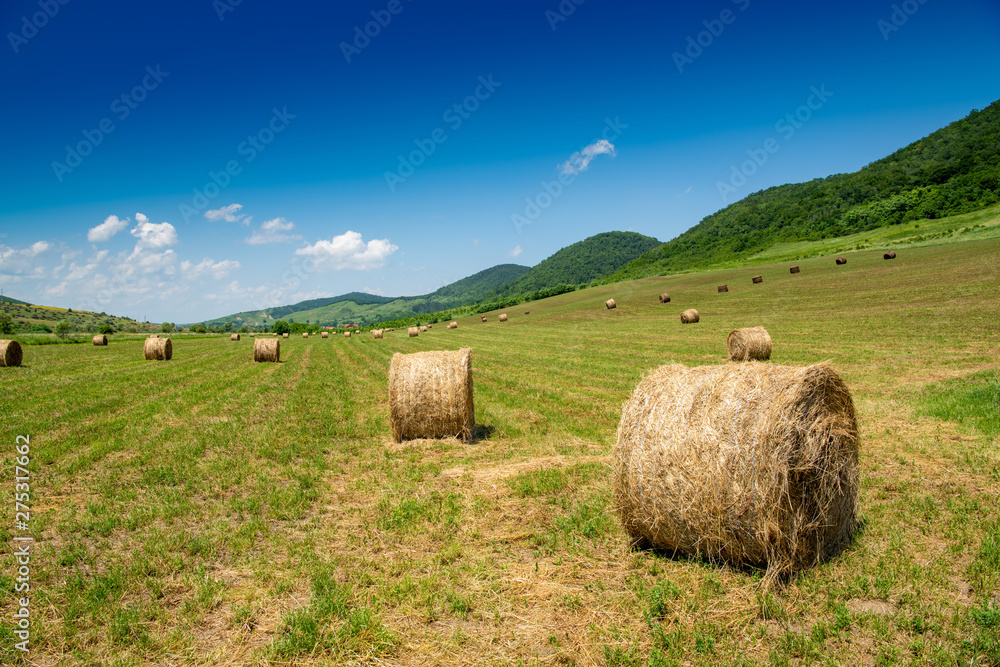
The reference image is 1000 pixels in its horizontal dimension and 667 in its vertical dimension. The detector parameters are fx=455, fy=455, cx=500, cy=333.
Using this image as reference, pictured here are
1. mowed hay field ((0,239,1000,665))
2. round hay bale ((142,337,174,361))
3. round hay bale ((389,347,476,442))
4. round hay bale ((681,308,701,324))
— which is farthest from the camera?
round hay bale ((681,308,701,324))

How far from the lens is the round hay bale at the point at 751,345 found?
61.8 ft

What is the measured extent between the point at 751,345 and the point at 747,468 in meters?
16.1

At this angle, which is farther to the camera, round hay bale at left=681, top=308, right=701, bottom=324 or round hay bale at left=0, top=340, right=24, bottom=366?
Result: round hay bale at left=681, top=308, right=701, bottom=324

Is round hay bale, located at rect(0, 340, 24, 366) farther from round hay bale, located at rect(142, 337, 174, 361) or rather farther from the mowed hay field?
the mowed hay field

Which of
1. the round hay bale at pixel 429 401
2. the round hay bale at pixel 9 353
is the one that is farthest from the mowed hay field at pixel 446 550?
the round hay bale at pixel 9 353

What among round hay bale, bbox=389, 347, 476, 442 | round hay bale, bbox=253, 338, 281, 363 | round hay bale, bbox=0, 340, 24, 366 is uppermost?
round hay bale, bbox=0, 340, 24, 366

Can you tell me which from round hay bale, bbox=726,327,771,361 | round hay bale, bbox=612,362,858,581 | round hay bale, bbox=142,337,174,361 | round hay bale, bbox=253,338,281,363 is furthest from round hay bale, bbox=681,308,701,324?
round hay bale, bbox=142,337,174,361

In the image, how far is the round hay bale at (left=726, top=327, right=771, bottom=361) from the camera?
18.8 m

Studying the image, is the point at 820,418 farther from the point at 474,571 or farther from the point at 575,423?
the point at 575,423

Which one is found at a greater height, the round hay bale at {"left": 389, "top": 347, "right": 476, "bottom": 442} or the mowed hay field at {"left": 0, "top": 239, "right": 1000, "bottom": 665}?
the round hay bale at {"left": 389, "top": 347, "right": 476, "bottom": 442}

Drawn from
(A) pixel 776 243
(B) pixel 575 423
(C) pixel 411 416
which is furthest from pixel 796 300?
(A) pixel 776 243

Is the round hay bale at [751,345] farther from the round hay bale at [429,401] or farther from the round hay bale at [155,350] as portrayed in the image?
the round hay bale at [155,350]

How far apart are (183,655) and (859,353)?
21426 mm

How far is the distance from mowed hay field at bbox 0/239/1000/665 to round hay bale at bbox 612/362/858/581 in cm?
29
